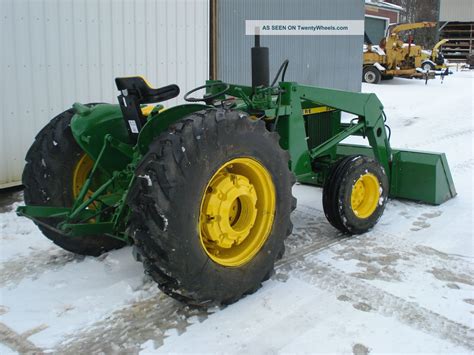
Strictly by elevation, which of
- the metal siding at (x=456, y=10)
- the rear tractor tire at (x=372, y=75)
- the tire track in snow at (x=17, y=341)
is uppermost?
the metal siding at (x=456, y=10)

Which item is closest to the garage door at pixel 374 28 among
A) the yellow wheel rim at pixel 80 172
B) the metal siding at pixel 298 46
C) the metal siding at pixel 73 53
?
the metal siding at pixel 298 46

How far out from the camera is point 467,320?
10.6ft

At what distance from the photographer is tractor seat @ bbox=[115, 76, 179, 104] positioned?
338cm

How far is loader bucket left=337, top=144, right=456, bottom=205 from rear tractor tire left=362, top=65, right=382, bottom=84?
571 inches

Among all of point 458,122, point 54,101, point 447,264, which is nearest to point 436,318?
point 447,264

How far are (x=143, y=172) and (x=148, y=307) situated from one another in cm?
97

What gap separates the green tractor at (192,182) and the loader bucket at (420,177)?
35.9 inches

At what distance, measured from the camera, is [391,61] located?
20.0 metres

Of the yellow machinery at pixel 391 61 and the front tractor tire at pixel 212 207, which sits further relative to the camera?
the yellow machinery at pixel 391 61

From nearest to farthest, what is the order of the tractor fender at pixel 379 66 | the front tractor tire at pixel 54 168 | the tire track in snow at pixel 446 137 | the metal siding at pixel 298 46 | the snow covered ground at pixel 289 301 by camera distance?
1. the snow covered ground at pixel 289 301
2. the front tractor tire at pixel 54 168
3. the tire track in snow at pixel 446 137
4. the metal siding at pixel 298 46
5. the tractor fender at pixel 379 66

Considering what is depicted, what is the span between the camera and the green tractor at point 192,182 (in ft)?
9.41

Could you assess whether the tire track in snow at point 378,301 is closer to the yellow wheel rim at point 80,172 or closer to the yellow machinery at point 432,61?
the yellow wheel rim at point 80,172

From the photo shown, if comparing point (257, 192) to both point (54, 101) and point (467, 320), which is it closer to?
point (467, 320)

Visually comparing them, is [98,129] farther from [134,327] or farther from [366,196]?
[366,196]
